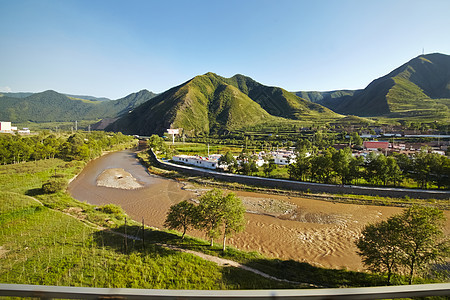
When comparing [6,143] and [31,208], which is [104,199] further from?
[6,143]

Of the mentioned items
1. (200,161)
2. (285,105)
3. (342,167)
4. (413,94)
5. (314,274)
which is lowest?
(314,274)

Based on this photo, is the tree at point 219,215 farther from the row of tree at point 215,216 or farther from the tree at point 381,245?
the tree at point 381,245

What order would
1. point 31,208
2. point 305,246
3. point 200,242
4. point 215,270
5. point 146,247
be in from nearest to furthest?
point 215,270 < point 146,247 < point 200,242 < point 305,246 < point 31,208

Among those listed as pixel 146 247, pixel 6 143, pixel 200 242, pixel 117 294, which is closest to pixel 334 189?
pixel 200 242

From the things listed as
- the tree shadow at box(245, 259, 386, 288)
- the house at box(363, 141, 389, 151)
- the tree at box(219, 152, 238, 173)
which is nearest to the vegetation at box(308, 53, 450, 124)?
the house at box(363, 141, 389, 151)

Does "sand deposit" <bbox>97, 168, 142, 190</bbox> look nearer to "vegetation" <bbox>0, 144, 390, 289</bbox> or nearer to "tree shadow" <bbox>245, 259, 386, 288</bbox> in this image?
"vegetation" <bbox>0, 144, 390, 289</bbox>

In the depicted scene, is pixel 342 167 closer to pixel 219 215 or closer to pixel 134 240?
pixel 219 215

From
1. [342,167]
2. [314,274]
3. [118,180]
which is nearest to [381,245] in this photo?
[314,274]
